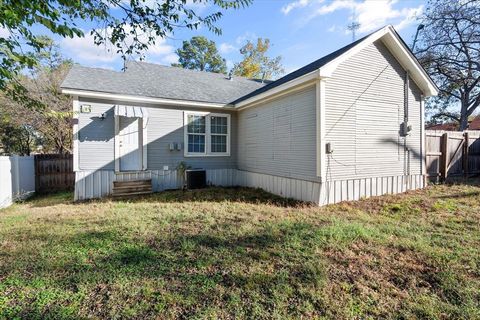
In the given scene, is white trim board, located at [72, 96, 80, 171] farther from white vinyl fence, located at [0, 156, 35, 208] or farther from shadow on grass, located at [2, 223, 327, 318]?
shadow on grass, located at [2, 223, 327, 318]

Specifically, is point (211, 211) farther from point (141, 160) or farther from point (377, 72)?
point (377, 72)

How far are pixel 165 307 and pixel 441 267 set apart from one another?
3483 millimetres

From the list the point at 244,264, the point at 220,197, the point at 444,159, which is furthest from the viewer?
the point at 444,159

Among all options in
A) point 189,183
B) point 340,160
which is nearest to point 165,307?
point 340,160

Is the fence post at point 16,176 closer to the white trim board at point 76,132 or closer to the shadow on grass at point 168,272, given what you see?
the white trim board at point 76,132

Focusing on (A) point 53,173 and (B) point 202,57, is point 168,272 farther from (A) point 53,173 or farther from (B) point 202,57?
(B) point 202,57

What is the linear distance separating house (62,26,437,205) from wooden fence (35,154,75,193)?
2797mm

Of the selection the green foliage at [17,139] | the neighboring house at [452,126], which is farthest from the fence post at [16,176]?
the neighboring house at [452,126]

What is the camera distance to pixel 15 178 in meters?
8.27

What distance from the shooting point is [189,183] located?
9.47 m

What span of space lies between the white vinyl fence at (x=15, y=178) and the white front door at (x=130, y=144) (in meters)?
3.13

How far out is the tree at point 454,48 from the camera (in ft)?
47.6

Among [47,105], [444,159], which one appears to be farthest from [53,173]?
[444,159]

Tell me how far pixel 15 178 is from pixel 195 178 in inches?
228
